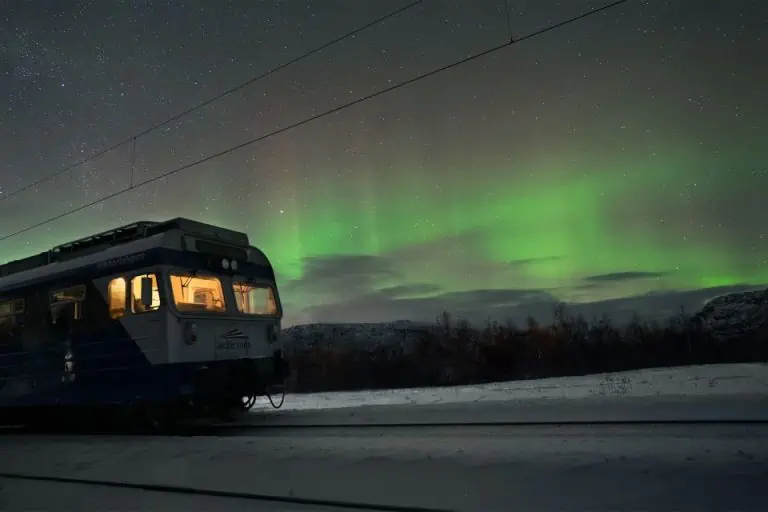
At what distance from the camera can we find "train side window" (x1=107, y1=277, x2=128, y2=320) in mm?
10516

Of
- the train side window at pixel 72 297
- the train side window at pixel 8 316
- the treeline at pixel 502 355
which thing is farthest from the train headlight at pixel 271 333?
the treeline at pixel 502 355

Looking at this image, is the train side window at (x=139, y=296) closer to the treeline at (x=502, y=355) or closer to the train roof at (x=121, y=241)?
the train roof at (x=121, y=241)

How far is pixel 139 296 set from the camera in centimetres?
1025

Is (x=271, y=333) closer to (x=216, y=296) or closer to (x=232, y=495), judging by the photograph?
(x=216, y=296)

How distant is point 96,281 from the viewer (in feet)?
36.0

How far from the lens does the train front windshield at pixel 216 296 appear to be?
10289 millimetres

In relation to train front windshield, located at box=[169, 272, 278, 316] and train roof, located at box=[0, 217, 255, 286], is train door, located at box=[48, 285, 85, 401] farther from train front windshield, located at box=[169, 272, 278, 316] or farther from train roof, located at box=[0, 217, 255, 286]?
train front windshield, located at box=[169, 272, 278, 316]

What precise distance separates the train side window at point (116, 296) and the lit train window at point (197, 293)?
1082 millimetres

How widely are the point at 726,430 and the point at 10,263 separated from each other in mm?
15492

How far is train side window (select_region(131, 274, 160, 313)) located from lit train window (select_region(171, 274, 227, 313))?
29cm

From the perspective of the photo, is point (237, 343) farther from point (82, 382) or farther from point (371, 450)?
point (371, 450)

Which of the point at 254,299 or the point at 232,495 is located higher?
the point at 254,299

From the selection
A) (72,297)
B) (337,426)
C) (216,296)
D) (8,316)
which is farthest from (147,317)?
(8,316)

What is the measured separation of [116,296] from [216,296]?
5.87 ft
